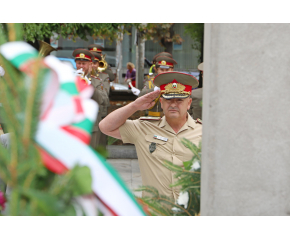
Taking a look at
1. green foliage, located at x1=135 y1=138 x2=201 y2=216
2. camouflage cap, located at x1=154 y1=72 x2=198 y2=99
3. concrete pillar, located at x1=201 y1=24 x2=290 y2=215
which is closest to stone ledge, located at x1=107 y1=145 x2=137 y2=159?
camouflage cap, located at x1=154 y1=72 x2=198 y2=99

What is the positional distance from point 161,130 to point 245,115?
1.73 m

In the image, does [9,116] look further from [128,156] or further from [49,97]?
[128,156]

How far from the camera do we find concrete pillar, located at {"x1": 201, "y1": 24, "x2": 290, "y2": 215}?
1.40 m

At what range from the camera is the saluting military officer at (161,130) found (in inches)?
114

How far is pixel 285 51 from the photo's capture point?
1406 millimetres

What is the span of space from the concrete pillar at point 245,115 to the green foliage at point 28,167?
0.50m

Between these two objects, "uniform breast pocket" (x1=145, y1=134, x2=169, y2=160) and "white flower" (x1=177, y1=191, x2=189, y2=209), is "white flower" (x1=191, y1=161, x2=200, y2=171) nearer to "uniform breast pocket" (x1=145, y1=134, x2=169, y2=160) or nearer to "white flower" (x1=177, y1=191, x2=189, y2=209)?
"white flower" (x1=177, y1=191, x2=189, y2=209)

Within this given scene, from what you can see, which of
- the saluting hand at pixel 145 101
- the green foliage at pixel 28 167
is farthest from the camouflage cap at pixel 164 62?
the green foliage at pixel 28 167

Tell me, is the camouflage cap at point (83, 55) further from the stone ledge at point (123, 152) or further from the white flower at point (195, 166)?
the white flower at point (195, 166)

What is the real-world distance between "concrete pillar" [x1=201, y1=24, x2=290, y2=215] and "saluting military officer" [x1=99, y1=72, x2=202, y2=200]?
1.29m

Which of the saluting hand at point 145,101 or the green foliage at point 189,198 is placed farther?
the saluting hand at point 145,101

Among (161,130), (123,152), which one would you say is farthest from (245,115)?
(123,152)

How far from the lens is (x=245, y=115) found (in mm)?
1408
